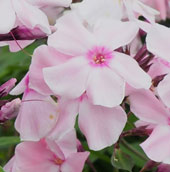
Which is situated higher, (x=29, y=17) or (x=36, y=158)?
(x=29, y=17)

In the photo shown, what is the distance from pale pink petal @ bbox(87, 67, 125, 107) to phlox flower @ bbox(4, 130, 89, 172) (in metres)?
0.10

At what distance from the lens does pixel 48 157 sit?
920 mm

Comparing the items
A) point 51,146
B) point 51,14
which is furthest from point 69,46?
point 51,14

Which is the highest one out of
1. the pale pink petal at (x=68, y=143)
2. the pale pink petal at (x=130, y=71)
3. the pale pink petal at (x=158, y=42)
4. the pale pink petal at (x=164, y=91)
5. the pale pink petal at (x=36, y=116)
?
the pale pink petal at (x=158, y=42)

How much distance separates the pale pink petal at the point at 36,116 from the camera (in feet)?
2.81

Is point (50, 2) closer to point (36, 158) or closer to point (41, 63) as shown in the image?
point (41, 63)

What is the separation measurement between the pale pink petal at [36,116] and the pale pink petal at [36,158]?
0.05 metres

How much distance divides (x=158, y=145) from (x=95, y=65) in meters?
0.15

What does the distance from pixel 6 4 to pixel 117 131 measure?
0.25 metres

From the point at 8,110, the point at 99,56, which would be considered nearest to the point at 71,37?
the point at 99,56

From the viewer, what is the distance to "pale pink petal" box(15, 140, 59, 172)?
0.90 metres

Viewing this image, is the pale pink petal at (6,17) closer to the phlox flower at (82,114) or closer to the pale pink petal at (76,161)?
the phlox flower at (82,114)

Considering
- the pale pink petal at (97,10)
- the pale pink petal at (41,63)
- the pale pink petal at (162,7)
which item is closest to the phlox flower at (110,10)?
the pale pink petal at (97,10)

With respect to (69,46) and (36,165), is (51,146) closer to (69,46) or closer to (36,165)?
(36,165)
